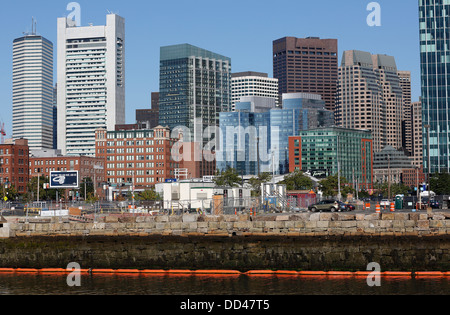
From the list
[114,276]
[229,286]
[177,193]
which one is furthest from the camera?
[177,193]

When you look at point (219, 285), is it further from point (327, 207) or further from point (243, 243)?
point (327, 207)

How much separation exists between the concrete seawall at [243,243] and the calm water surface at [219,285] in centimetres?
322

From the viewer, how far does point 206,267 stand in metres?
48.0

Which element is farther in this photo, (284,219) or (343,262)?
(284,219)

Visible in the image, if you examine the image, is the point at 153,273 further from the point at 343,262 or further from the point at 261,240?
the point at 343,262

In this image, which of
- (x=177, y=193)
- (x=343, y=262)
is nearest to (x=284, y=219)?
(x=343, y=262)

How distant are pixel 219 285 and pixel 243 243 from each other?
27.6 feet

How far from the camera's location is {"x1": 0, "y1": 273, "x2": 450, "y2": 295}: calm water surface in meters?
38.0

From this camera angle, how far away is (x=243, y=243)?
48.8 meters

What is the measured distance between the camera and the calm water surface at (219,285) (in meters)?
38.0

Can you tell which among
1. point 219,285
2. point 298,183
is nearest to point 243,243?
point 219,285

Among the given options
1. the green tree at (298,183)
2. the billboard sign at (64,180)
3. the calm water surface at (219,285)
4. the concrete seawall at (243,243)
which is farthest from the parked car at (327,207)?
the green tree at (298,183)

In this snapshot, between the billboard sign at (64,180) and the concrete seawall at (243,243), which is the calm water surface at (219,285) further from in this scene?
the billboard sign at (64,180)

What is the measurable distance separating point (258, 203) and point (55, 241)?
1285 inches
